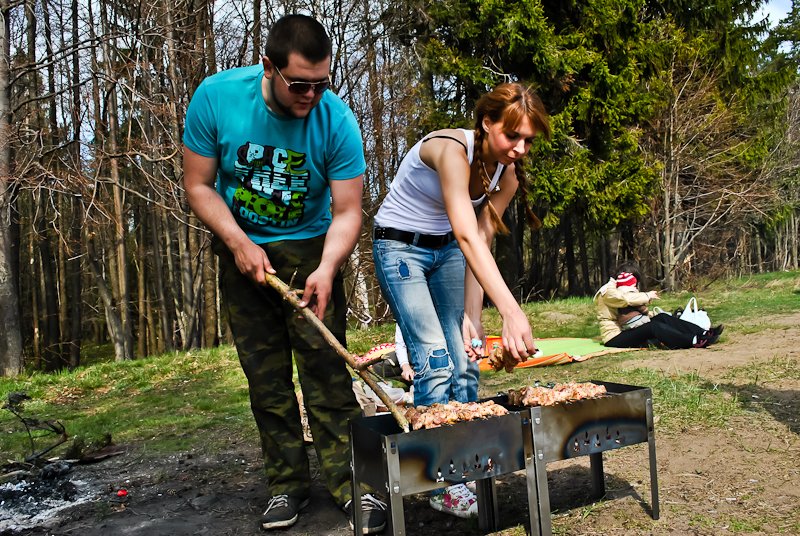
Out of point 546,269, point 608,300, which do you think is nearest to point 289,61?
point 608,300

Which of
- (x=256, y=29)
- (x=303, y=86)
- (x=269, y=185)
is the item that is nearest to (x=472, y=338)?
(x=269, y=185)

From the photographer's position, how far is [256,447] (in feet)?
16.5

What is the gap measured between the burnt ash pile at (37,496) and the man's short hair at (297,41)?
8.39 feet

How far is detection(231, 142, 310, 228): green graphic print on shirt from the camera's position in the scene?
3.27 metres

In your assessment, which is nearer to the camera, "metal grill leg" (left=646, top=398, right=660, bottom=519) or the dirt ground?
"metal grill leg" (left=646, top=398, right=660, bottom=519)

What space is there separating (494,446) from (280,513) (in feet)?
4.07

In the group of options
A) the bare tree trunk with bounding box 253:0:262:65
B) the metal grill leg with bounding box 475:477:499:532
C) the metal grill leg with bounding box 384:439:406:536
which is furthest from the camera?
the bare tree trunk with bounding box 253:0:262:65

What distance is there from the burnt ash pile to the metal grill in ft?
6.23

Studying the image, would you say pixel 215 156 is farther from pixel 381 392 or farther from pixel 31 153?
pixel 31 153

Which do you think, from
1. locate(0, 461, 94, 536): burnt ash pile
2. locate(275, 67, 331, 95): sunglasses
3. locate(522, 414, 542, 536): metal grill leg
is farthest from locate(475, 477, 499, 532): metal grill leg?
locate(0, 461, 94, 536): burnt ash pile

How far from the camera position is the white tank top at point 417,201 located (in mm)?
3318

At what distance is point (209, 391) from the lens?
7961mm

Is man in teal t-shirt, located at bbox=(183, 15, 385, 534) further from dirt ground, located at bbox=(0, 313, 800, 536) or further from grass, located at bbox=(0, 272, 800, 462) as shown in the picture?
grass, located at bbox=(0, 272, 800, 462)

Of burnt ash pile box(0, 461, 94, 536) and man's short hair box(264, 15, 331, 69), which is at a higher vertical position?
man's short hair box(264, 15, 331, 69)
